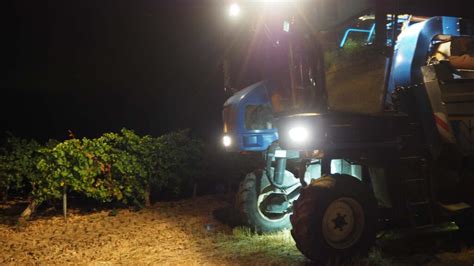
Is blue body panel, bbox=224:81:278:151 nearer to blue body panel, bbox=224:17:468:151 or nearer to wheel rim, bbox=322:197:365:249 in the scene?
blue body panel, bbox=224:17:468:151

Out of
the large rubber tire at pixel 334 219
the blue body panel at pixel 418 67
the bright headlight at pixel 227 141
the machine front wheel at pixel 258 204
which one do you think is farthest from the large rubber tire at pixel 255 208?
the blue body panel at pixel 418 67

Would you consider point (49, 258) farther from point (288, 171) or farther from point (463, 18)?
point (463, 18)

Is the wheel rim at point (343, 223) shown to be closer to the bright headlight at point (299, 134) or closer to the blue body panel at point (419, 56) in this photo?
the bright headlight at point (299, 134)

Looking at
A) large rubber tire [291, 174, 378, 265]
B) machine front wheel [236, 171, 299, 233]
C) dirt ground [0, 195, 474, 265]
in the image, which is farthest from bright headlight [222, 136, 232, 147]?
large rubber tire [291, 174, 378, 265]

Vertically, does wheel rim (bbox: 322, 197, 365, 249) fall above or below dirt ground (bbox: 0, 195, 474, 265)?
above

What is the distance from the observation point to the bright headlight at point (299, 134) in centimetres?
537

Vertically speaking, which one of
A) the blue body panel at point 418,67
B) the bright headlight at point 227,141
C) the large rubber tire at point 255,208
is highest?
the blue body panel at point 418,67

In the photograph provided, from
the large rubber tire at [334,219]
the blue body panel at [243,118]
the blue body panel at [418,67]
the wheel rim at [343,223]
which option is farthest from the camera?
the blue body panel at [243,118]

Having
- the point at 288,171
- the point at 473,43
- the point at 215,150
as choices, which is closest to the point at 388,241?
the point at 288,171

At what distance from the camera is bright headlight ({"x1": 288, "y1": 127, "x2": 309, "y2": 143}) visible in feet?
17.6

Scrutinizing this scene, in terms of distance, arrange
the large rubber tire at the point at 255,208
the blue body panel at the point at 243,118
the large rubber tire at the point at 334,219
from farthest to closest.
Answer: the blue body panel at the point at 243,118
the large rubber tire at the point at 255,208
the large rubber tire at the point at 334,219

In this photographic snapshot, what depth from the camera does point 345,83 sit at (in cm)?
563

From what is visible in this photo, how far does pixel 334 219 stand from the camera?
530 centimetres

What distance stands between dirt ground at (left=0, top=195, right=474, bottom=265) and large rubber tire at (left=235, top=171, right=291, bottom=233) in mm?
195
